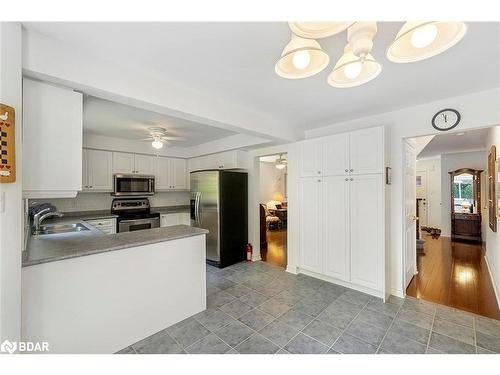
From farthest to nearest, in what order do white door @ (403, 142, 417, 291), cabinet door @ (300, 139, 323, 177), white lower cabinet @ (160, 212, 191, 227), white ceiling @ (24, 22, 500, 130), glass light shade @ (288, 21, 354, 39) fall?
white lower cabinet @ (160, 212, 191, 227), cabinet door @ (300, 139, 323, 177), white door @ (403, 142, 417, 291), white ceiling @ (24, 22, 500, 130), glass light shade @ (288, 21, 354, 39)

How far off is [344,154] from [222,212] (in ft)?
7.07

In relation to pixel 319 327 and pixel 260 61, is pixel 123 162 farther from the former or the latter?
pixel 319 327

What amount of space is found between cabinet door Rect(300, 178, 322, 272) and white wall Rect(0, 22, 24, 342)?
3.00 metres

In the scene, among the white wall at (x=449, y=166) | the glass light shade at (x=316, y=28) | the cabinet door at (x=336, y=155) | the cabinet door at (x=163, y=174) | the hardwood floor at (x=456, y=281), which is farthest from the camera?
the white wall at (x=449, y=166)

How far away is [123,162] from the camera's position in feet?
13.9

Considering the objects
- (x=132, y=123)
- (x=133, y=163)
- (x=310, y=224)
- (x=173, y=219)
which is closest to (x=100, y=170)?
(x=133, y=163)

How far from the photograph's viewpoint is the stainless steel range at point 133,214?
3.97m

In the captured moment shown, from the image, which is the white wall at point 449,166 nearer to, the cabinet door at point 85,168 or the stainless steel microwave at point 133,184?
the stainless steel microwave at point 133,184

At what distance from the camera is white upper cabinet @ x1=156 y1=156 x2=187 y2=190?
15.8 feet

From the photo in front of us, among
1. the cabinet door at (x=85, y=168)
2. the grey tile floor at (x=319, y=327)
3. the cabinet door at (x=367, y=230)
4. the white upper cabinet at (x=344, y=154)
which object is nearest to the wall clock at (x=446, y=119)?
the white upper cabinet at (x=344, y=154)

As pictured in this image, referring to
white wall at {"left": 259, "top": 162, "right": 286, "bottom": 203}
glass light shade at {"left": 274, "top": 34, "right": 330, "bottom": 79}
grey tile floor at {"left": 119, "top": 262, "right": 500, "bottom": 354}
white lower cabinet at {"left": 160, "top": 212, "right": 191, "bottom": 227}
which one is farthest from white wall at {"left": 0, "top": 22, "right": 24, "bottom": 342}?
white wall at {"left": 259, "top": 162, "right": 286, "bottom": 203}

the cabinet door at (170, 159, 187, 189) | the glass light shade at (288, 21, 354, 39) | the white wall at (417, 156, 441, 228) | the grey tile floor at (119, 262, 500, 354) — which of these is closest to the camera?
the glass light shade at (288, 21, 354, 39)

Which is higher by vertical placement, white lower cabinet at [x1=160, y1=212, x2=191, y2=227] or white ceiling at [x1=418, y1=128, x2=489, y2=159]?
white ceiling at [x1=418, y1=128, x2=489, y2=159]

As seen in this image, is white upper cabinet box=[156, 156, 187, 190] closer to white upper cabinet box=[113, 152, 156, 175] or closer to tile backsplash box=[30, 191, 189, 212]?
white upper cabinet box=[113, 152, 156, 175]
